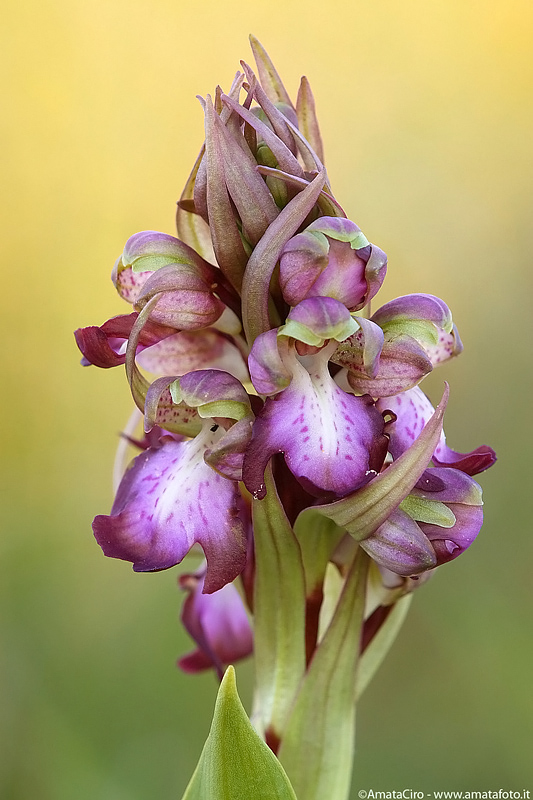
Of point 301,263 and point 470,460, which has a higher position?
point 301,263

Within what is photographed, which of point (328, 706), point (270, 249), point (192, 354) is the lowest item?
point (328, 706)

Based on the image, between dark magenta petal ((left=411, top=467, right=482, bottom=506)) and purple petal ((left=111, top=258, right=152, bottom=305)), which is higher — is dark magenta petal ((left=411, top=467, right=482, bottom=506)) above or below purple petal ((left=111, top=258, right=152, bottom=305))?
below

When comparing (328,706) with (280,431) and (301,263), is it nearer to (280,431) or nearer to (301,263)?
(280,431)

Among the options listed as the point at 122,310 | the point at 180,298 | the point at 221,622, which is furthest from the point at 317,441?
the point at 122,310

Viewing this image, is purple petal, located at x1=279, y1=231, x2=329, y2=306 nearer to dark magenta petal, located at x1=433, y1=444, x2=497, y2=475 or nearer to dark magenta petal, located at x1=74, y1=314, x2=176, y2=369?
dark magenta petal, located at x1=74, y1=314, x2=176, y2=369

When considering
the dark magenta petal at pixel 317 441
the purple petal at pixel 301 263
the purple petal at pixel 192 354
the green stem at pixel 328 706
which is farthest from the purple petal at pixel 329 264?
the green stem at pixel 328 706

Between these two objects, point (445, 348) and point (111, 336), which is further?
point (445, 348)

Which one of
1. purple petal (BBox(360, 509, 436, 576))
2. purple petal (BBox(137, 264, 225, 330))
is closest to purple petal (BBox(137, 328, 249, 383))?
purple petal (BBox(137, 264, 225, 330))

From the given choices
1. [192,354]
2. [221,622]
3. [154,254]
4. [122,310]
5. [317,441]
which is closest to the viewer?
[317,441]
